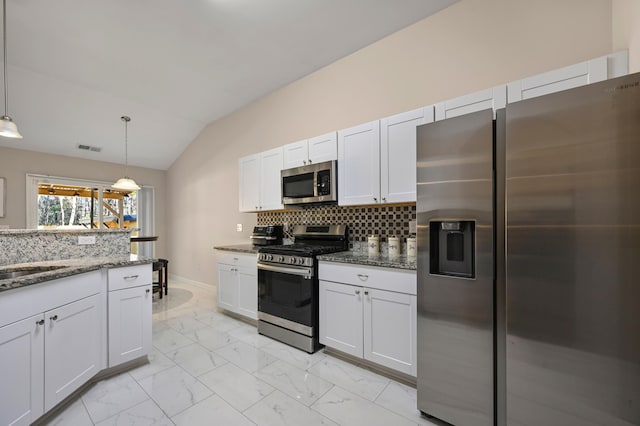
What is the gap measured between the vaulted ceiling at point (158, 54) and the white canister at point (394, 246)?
83.9 inches

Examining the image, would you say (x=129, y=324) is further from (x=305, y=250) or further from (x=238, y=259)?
(x=305, y=250)

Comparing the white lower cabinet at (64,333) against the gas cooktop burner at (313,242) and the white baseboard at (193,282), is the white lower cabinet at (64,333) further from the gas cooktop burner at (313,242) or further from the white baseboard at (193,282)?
the white baseboard at (193,282)

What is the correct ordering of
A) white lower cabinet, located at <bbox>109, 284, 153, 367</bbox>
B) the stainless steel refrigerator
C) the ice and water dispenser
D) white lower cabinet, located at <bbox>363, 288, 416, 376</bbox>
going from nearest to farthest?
the stainless steel refrigerator → the ice and water dispenser → white lower cabinet, located at <bbox>363, 288, 416, 376</bbox> → white lower cabinet, located at <bbox>109, 284, 153, 367</bbox>

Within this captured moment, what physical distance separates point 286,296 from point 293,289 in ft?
0.43

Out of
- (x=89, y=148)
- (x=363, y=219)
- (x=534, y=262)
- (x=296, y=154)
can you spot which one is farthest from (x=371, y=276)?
(x=89, y=148)

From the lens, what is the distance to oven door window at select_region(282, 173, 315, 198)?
9.62 feet

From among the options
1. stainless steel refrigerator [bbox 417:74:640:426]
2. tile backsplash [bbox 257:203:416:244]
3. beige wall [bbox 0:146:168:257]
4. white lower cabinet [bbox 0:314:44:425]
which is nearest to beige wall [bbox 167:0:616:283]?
tile backsplash [bbox 257:203:416:244]

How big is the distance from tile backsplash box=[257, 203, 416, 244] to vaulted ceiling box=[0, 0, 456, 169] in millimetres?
1810

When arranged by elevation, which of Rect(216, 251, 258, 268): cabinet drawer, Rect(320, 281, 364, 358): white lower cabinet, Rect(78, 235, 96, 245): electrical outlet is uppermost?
Rect(78, 235, 96, 245): electrical outlet

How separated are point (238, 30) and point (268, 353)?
126 inches

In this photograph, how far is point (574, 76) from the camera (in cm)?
164

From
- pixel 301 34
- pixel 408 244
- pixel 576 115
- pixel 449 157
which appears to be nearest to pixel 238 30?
pixel 301 34

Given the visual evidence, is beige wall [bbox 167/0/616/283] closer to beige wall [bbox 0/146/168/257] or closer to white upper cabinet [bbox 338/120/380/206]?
white upper cabinet [bbox 338/120/380/206]

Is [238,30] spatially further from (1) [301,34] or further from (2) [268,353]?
(2) [268,353]
